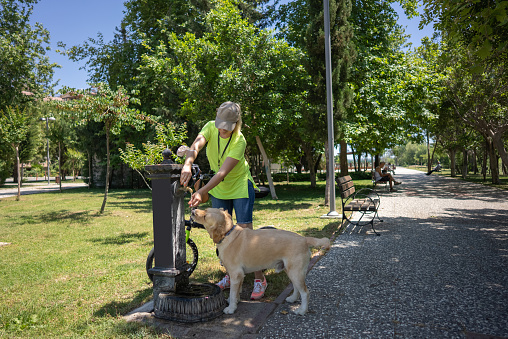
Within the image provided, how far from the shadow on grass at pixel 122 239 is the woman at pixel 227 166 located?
14.6 feet

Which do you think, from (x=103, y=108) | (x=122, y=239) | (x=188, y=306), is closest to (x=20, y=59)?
(x=103, y=108)

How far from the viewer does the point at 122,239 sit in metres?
7.98

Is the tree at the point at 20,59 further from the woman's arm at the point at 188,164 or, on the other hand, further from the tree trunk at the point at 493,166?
the tree trunk at the point at 493,166

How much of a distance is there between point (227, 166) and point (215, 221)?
1.93ft

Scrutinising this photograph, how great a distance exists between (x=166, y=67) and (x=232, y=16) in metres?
4.12

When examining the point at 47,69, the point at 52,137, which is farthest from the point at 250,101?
the point at 52,137

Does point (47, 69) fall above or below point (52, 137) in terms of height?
above

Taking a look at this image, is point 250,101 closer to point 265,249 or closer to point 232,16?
point 232,16

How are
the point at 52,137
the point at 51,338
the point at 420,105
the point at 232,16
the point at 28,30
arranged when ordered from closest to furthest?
the point at 51,338, the point at 232,16, the point at 420,105, the point at 28,30, the point at 52,137

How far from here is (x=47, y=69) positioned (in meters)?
21.6

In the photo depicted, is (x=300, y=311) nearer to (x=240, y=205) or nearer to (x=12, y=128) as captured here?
(x=240, y=205)

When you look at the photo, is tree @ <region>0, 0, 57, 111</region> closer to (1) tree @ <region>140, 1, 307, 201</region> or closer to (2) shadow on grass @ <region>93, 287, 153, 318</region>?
(1) tree @ <region>140, 1, 307, 201</region>

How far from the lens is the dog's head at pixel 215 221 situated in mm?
3271

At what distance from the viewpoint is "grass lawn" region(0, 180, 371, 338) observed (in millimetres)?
3389
